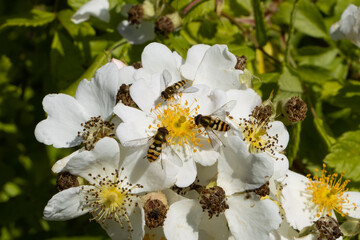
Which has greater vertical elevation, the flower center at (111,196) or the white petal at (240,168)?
the white petal at (240,168)

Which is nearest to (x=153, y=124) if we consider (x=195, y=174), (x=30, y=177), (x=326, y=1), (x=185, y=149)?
(x=185, y=149)

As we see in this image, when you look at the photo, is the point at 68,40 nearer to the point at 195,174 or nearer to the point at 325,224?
the point at 195,174

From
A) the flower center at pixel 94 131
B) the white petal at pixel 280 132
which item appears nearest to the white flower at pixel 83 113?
the flower center at pixel 94 131

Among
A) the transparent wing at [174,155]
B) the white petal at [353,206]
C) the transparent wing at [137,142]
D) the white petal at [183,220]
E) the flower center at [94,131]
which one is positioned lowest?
the white petal at [353,206]

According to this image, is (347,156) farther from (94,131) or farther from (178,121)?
(94,131)

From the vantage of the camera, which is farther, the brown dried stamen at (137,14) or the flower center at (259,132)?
the brown dried stamen at (137,14)

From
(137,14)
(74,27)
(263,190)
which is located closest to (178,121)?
(263,190)

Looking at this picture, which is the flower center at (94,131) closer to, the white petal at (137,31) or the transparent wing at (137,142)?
the transparent wing at (137,142)
